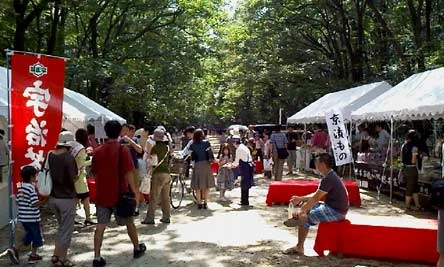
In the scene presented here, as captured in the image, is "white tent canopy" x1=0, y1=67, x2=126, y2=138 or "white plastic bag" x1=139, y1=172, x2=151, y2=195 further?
"white tent canopy" x1=0, y1=67, x2=126, y2=138

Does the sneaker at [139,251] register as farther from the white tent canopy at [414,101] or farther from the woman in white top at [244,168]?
the white tent canopy at [414,101]

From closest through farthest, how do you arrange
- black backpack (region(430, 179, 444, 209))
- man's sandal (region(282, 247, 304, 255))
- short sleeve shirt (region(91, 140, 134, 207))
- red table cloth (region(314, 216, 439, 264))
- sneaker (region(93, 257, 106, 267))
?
black backpack (region(430, 179, 444, 209))
short sleeve shirt (region(91, 140, 134, 207))
sneaker (region(93, 257, 106, 267))
red table cloth (region(314, 216, 439, 264))
man's sandal (region(282, 247, 304, 255))

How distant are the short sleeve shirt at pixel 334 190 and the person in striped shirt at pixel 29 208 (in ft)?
11.9

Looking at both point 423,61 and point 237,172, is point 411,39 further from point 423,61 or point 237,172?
point 237,172

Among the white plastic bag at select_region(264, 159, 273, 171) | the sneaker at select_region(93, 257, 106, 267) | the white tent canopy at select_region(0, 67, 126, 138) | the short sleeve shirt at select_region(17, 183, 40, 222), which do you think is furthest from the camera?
the white plastic bag at select_region(264, 159, 273, 171)

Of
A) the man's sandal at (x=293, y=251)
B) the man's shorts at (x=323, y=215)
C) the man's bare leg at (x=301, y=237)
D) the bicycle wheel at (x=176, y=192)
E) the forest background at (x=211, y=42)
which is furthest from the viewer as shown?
the forest background at (x=211, y=42)

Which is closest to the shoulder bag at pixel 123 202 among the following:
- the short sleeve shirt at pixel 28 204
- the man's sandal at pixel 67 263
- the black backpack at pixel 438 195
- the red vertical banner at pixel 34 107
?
the man's sandal at pixel 67 263

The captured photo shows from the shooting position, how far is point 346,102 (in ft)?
51.8

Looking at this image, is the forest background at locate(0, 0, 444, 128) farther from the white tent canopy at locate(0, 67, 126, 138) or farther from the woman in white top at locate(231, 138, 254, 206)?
the woman in white top at locate(231, 138, 254, 206)

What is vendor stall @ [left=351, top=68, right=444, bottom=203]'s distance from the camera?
29.9ft

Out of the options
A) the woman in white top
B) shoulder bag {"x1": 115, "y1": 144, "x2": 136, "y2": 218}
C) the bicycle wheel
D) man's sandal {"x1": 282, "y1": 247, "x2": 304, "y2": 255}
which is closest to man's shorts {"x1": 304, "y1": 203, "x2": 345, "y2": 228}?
man's sandal {"x1": 282, "y1": 247, "x2": 304, "y2": 255}

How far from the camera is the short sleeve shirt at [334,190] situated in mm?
6168

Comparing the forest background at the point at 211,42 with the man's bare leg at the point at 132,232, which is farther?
the forest background at the point at 211,42

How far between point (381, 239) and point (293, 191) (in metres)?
4.44
